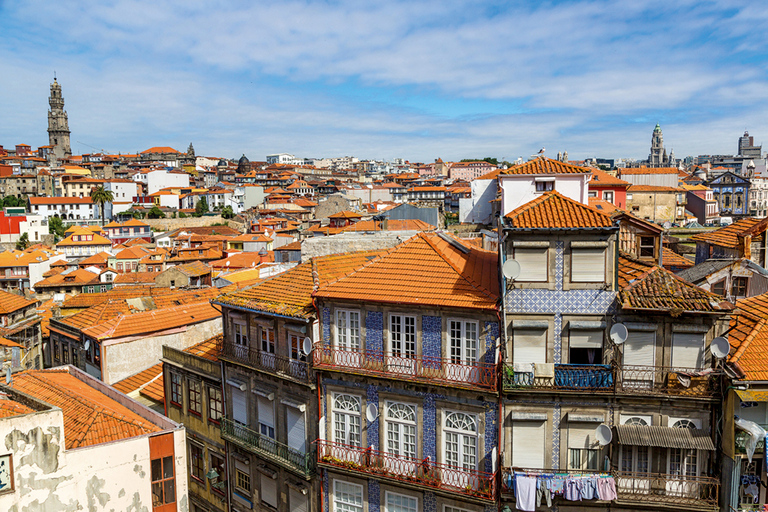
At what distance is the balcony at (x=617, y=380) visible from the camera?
15.6m

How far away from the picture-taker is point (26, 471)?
557 inches

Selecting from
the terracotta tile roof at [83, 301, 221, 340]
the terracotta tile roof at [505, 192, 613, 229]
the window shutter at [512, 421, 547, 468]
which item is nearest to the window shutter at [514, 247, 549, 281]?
the terracotta tile roof at [505, 192, 613, 229]

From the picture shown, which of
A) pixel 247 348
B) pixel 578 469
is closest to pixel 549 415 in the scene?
pixel 578 469

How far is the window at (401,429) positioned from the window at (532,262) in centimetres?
543

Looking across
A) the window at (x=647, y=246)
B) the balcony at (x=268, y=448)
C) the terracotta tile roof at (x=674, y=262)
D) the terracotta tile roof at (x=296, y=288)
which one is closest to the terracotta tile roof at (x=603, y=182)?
the terracotta tile roof at (x=674, y=262)

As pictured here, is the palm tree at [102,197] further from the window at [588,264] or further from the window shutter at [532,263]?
the window at [588,264]

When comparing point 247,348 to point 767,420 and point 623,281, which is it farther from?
point 767,420

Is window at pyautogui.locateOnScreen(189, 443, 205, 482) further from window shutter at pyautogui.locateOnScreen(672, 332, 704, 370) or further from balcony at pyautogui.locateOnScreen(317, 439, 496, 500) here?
window shutter at pyautogui.locateOnScreen(672, 332, 704, 370)

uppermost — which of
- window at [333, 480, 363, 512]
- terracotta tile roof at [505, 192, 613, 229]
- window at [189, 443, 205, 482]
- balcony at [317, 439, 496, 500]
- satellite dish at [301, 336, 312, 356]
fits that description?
terracotta tile roof at [505, 192, 613, 229]

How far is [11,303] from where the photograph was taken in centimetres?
4781

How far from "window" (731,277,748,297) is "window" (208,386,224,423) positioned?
20.3 meters

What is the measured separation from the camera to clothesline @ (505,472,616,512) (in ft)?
51.3

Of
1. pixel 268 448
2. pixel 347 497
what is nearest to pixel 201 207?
pixel 268 448

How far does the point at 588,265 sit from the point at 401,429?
7.67 metres
